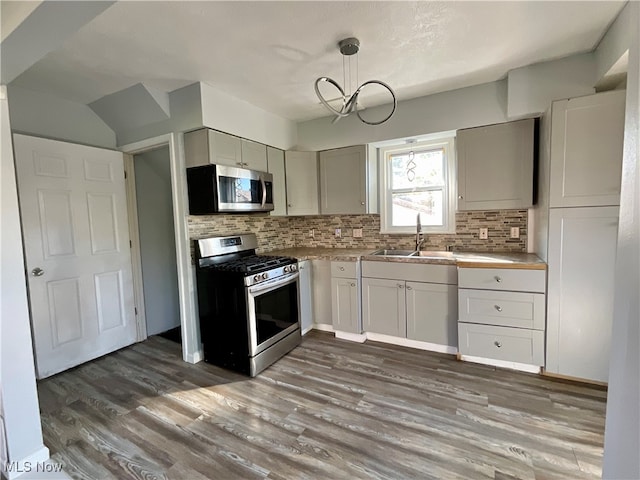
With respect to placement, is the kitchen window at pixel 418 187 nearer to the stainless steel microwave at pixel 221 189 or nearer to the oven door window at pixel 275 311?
the oven door window at pixel 275 311

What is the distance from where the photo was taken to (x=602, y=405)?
1.98 meters

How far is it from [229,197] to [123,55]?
120 centimetres

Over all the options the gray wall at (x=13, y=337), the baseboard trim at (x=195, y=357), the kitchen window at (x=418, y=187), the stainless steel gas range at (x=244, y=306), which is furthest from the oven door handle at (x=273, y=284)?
the gray wall at (x=13, y=337)

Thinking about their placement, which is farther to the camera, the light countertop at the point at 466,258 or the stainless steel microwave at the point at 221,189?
the stainless steel microwave at the point at 221,189

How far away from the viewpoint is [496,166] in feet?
8.69

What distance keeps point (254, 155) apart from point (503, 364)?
2946 millimetres

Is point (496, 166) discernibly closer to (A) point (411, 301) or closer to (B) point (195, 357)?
(A) point (411, 301)

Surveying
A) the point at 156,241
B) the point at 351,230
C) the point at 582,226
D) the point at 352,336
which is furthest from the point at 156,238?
the point at 582,226

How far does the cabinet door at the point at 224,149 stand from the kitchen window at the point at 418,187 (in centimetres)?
164

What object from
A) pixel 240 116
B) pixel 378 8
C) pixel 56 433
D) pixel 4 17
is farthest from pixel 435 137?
pixel 56 433

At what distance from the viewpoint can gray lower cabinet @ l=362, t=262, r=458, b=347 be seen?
8.82 feet

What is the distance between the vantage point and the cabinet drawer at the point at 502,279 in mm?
2301

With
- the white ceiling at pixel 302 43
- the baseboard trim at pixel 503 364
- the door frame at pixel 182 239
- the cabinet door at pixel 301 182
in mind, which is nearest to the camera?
the white ceiling at pixel 302 43

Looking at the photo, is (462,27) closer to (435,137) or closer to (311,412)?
(435,137)
